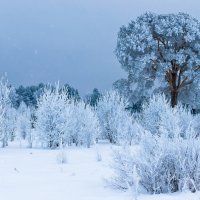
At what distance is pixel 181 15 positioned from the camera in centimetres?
2561

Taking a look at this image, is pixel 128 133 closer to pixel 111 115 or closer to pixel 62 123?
pixel 111 115

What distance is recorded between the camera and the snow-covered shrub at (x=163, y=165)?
6.09m

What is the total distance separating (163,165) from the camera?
20.7 ft

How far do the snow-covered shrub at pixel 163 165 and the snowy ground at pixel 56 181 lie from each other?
0.84 ft

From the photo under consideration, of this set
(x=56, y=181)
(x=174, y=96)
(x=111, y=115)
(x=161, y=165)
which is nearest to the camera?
(x=161, y=165)

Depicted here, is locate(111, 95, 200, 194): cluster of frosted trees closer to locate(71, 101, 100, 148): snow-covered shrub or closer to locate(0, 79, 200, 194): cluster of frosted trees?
locate(0, 79, 200, 194): cluster of frosted trees

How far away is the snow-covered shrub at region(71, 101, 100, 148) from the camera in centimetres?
1586

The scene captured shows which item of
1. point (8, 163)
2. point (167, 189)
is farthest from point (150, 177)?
point (8, 163)

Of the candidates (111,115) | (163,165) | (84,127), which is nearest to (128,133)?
(84,127)

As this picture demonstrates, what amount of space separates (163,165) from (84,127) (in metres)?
10.4

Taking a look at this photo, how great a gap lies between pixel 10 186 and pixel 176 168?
7.75 ft

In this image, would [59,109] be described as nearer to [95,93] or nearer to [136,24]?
[136,24]

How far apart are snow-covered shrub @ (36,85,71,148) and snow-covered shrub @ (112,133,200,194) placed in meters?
8.44

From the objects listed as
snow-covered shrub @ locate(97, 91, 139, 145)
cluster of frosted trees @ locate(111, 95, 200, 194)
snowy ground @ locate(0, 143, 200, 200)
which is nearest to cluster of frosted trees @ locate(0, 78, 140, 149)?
snow-covered shrub @ locate(97, 91, 139, 145)
